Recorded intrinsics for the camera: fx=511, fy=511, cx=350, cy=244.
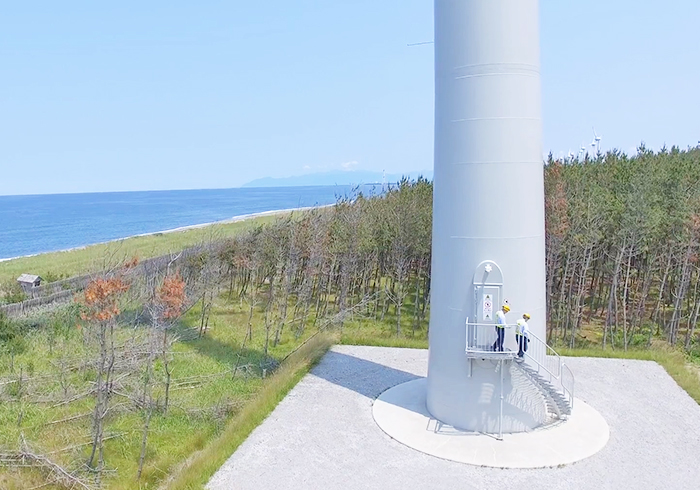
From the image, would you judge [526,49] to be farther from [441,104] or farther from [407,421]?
[407,421]

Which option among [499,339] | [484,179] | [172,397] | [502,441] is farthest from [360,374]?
[484,179]

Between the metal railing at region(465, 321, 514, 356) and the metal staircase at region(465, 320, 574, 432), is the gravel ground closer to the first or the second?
the metal staircase at region(465, 320, 574, 432)

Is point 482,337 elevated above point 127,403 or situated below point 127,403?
above

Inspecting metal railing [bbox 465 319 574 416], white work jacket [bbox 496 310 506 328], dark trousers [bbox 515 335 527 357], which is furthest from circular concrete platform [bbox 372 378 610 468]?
white work jacket [bbox 496 310 506 328]

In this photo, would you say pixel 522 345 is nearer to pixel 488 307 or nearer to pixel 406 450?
pixel 488 307

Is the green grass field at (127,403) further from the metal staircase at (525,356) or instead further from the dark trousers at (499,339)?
the dark trousers at (499,339)

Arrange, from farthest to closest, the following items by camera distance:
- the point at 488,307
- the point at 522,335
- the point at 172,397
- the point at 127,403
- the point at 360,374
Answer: the point at 172,397, the point at 360,374, the point at 127,403, the point at 488,307, the point at 522,335

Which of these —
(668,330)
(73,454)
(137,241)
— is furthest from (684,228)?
(137,241)
